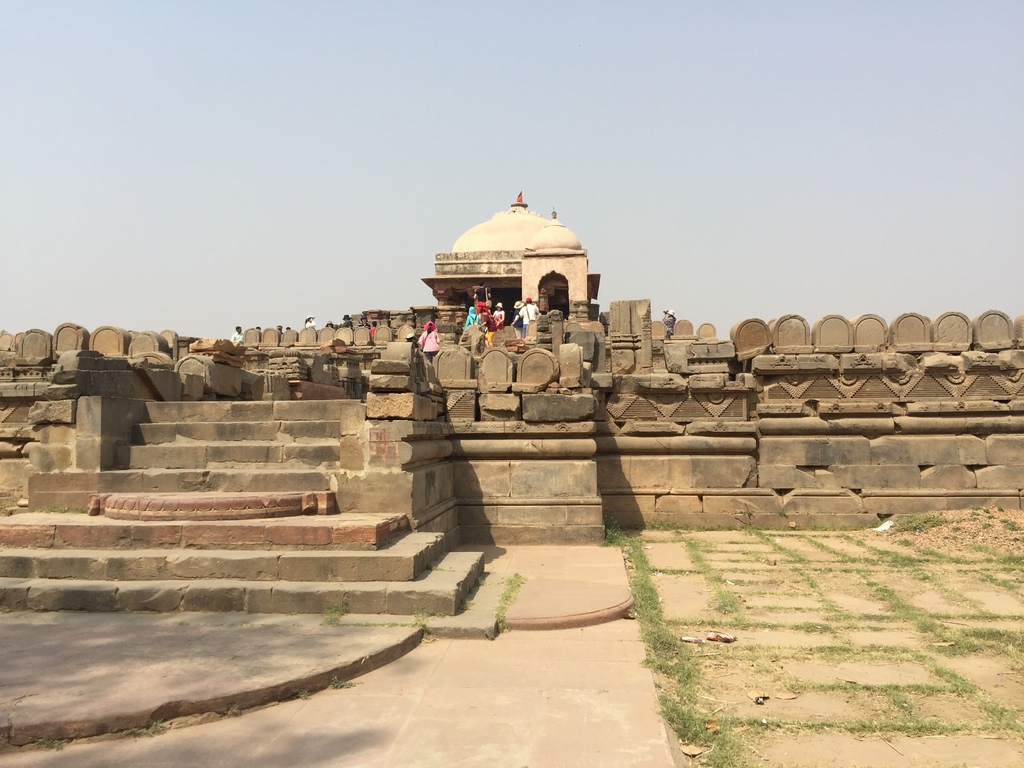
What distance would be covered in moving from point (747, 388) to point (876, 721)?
6.22 metres

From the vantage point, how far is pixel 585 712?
11.9 ft

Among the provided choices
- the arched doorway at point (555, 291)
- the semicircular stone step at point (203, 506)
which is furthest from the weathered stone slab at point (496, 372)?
the arched doorway at point (555, 291)

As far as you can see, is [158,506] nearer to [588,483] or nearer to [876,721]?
[588,483]

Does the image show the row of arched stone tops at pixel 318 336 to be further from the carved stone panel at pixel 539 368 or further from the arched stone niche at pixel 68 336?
the carved stone panel at pixel 539 368

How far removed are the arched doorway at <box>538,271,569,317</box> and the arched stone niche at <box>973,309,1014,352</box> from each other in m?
16.2

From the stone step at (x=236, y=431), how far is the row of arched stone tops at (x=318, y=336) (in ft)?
39.4

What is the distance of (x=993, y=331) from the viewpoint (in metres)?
9.62

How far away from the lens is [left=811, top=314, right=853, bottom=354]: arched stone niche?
31.7 ft

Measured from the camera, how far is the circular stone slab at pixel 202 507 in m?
5.67

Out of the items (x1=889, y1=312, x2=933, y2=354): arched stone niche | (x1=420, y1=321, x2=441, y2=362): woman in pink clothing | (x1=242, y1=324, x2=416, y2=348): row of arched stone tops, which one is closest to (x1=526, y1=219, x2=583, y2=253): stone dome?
(x1=242, y1=324, x2=416, y2=348): row of arched stone tops

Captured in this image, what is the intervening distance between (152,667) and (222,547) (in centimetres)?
163

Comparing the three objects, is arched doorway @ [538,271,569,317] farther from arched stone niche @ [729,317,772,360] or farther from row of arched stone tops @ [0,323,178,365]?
arched stone niche @ [729,317,772,360]

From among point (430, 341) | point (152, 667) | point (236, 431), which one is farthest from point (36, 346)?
point (152, 667)

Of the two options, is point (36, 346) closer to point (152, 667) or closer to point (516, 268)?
point (152, 667)
